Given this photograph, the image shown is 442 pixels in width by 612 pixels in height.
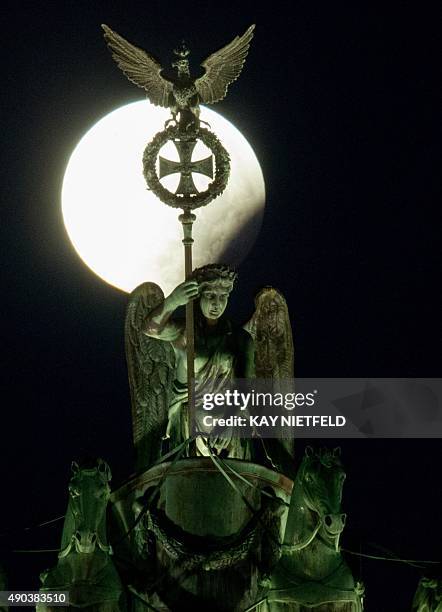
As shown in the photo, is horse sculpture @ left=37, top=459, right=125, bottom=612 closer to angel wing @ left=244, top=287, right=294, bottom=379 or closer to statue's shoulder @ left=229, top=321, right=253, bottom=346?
statue's shoulder @ left=229, top=321, right=253, bottom=346

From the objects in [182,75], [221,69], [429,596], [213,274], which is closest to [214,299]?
[213,274]

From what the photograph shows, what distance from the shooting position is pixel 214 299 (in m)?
21.1

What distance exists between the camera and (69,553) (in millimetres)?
19203

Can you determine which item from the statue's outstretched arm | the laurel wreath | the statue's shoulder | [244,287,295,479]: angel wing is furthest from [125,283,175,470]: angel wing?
the laurel wreath

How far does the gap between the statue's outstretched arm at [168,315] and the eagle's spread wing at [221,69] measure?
77.9 inches

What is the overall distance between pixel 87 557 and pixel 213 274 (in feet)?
10.3

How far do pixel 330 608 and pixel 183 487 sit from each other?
1887 millimetres

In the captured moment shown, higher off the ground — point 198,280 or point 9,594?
point 198,280

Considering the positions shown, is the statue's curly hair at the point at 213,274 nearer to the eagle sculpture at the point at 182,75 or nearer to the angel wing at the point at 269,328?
the angel wing at the point at 269,328

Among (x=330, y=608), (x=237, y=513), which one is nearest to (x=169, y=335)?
(x=237, y=513)

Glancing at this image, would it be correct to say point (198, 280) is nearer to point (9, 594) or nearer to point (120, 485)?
point (120, 485)

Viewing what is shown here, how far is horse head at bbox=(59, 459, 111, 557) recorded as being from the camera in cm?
1911

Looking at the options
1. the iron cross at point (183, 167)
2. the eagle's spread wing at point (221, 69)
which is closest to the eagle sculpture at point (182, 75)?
the eagle's spread wing at point (221, 69)

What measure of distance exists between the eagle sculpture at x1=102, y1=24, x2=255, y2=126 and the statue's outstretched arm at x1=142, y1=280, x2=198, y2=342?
5.42ft
